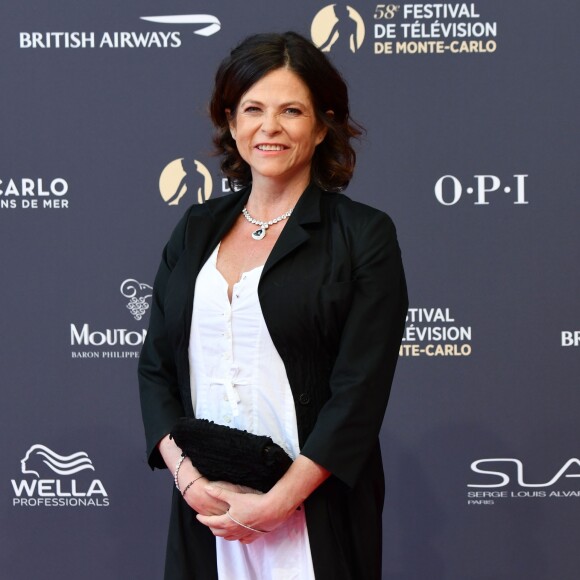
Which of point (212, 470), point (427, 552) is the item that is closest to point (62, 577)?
point (427, 552)

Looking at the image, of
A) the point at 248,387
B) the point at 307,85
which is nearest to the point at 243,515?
the point at 248,387

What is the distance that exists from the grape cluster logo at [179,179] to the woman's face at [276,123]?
1319 millimetres

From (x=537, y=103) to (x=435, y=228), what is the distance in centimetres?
55

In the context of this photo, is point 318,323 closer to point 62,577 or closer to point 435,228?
point 435,228

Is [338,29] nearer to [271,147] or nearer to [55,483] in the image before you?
[271,147]

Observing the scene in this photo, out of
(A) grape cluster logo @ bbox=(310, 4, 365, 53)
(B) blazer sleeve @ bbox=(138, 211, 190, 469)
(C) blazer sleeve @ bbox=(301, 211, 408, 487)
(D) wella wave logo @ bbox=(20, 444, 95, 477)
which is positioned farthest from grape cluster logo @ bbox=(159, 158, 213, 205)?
(C) blazer sleeve @ bbox=(301, 211, 408, 487)

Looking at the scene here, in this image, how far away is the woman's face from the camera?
6.03 ft

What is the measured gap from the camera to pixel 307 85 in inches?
73.3

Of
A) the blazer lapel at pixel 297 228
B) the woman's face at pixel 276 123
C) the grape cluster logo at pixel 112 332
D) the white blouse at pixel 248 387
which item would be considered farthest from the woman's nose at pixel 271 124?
the grape cluster logo at pixel 112 332

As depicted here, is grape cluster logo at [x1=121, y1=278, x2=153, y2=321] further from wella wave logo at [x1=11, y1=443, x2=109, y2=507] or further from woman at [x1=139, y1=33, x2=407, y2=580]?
woman at [x1=139, y1=33, x2=407, y2=580]

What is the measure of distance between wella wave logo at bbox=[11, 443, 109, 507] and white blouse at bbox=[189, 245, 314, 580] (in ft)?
4.97

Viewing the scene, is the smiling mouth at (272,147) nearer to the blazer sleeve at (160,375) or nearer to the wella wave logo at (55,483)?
the blazer sleeve at (160,375)

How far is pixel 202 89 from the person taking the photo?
3.17m

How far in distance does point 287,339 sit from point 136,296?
5.07 ft
